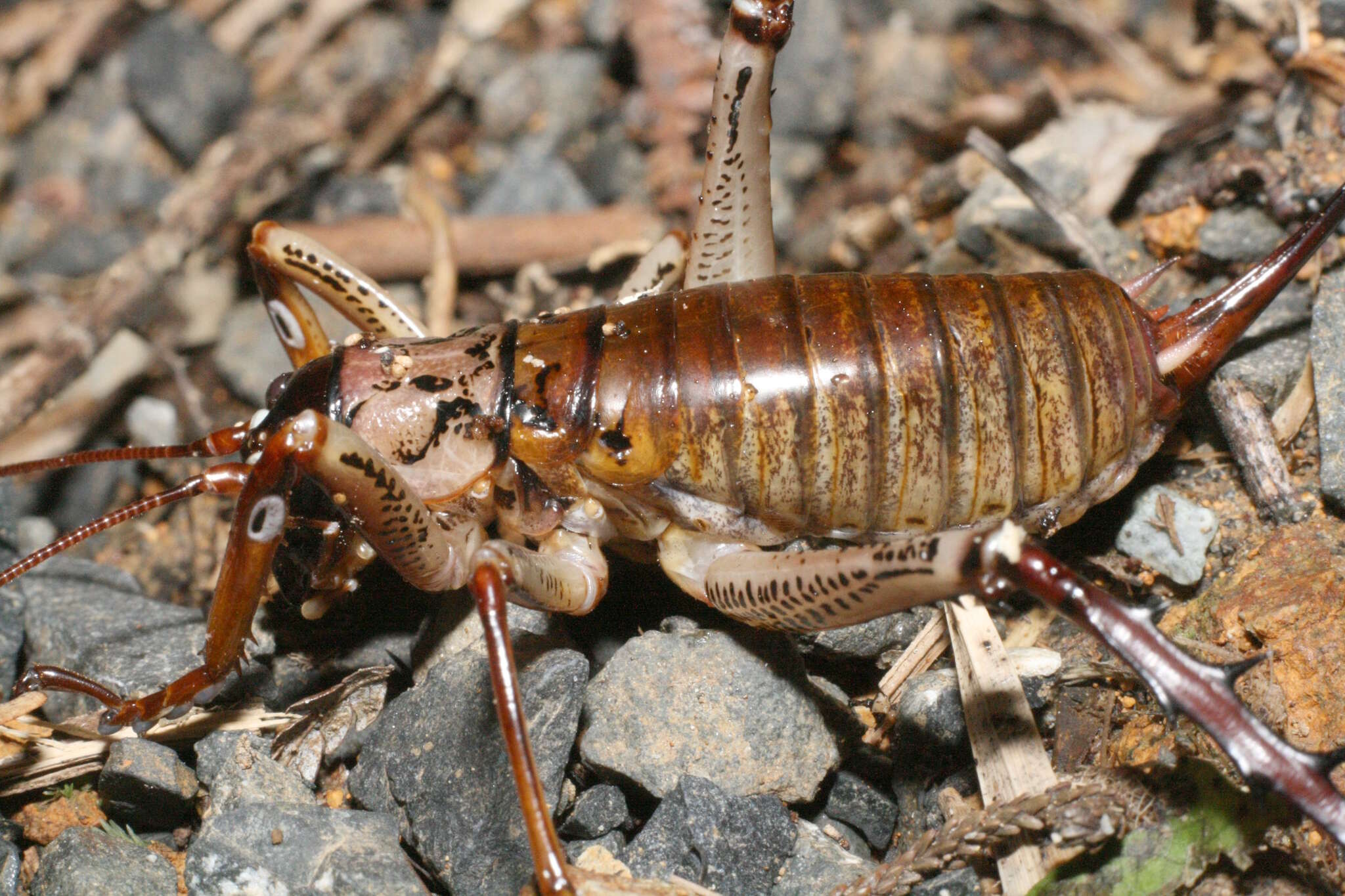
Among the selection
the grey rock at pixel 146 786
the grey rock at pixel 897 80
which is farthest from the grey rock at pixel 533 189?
the grey rock at pixel 146 786

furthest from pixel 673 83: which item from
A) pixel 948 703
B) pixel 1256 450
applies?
pixel 948 703

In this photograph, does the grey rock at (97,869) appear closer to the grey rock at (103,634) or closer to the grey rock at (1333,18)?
the grey rock at (103,634)

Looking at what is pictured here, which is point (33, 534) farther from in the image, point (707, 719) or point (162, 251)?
point (707, 719)

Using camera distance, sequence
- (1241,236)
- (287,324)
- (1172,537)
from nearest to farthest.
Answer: (1172,537), (1241,236), (287,324)

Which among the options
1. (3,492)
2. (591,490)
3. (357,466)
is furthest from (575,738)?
(3,492)

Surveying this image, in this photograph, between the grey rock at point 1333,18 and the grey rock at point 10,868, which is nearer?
the grey rock at point 10,868

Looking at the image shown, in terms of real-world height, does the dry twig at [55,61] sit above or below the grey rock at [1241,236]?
below
